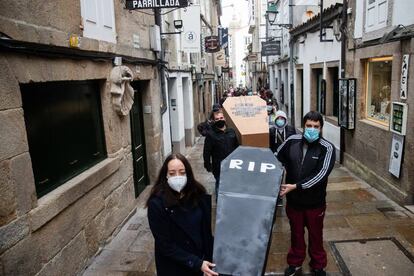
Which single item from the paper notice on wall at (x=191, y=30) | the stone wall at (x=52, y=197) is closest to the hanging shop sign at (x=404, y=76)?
the stone wall at (x=52, y=197)

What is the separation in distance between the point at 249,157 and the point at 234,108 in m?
3.62

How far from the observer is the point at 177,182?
2764 millimetres

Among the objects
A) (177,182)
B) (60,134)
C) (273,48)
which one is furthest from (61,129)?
(273,48)

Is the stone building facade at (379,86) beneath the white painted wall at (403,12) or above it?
beneath

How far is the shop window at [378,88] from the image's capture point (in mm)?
7285

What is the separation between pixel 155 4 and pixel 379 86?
4.98 metres

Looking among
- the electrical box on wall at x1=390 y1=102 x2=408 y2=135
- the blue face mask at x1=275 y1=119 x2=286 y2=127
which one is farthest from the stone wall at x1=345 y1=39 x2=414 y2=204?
the blue face mask at x1=275 y1=119 x2=286 y2=127

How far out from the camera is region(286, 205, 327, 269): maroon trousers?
392 cm

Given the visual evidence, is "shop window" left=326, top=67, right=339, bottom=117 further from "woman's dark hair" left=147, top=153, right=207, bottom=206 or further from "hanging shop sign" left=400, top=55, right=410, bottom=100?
"woman's dark hair" left=147, top=153, right=207, bottom=206

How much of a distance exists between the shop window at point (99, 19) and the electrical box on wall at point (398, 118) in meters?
4.94

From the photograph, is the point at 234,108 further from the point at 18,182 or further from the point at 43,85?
the point at 18,182

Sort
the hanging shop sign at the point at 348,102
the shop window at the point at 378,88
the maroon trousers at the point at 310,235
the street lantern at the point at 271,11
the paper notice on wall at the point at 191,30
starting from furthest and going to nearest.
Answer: the street lantern at the point at 271,11
the paper notice on wall at the point at 191,30
the hanging shop sign at the point at 348,102
the shop window at the point at 378,88
the maroon trousers at the point at 310,235

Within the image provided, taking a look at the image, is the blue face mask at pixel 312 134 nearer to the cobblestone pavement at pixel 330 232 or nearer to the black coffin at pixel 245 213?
the black coffin at pixel 245 213

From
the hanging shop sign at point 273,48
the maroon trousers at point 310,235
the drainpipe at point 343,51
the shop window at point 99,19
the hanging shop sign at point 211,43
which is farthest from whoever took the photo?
the hanging shop sign at point 273,48
